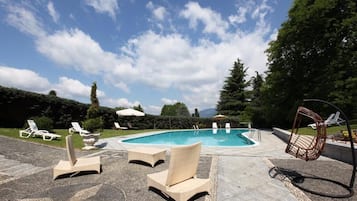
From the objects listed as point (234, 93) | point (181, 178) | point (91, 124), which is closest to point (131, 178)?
point (181, 178)

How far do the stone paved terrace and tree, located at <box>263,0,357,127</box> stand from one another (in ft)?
47.0

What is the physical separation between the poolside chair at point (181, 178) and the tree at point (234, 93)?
112 ft

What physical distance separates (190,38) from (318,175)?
14505mm

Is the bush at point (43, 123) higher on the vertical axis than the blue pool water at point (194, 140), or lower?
higher

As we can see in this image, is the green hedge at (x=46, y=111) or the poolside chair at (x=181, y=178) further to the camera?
the green hedge at (x=46, y=111)

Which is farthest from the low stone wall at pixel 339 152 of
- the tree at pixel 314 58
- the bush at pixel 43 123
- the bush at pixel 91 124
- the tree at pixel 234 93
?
the tree at pixel 234 93

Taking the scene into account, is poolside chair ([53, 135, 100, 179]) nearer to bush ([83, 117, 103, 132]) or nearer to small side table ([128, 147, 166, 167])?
small side table ([128, 147, 166, 167])

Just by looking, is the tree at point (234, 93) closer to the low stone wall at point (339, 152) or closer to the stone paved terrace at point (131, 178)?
the low stone wall at point (339, 152)

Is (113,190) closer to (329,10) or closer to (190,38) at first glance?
(190,38)

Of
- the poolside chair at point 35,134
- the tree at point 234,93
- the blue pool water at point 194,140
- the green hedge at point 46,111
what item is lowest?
the blue pool water at point 194,140

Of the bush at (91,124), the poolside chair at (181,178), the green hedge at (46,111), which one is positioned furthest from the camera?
the bush at (91,124)

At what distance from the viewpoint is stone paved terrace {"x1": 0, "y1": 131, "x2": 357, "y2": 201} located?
4.18 metres

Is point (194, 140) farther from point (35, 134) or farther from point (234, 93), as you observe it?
point (234, 93)

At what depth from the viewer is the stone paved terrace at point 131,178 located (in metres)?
4.18
